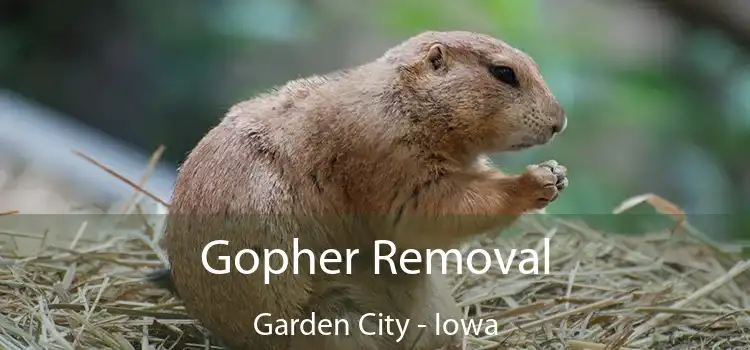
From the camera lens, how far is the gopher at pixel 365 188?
6.58 ft

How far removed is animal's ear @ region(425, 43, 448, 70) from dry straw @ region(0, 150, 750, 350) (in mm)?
607

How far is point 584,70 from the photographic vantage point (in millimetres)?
3564

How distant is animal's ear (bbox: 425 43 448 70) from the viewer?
2080 millimetres

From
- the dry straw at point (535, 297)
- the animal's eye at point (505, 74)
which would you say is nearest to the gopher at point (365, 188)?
the animal's eye at point (505, 74)

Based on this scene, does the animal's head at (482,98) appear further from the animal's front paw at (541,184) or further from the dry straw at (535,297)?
the dry straw at (535,297)

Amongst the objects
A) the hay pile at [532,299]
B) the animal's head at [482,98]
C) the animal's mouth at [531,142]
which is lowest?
the hay pile at [532,299]

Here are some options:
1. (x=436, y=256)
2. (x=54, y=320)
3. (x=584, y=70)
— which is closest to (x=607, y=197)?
(x=584, y=70)

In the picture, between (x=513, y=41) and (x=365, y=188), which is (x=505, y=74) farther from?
(x=513, y=41)

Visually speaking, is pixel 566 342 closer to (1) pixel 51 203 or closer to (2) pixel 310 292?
(2) pixel 310 292

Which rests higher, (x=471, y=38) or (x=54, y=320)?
(x=471, y=38)

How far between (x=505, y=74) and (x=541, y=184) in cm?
27

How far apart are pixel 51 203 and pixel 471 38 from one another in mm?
2307

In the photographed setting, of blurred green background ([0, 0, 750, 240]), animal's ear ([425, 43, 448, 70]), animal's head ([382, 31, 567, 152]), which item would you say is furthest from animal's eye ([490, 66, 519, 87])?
blurred green background ([0, 0, 750, 240])

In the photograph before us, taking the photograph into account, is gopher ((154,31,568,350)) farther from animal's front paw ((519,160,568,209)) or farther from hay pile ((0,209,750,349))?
hay pile ((0,209,750,349))
